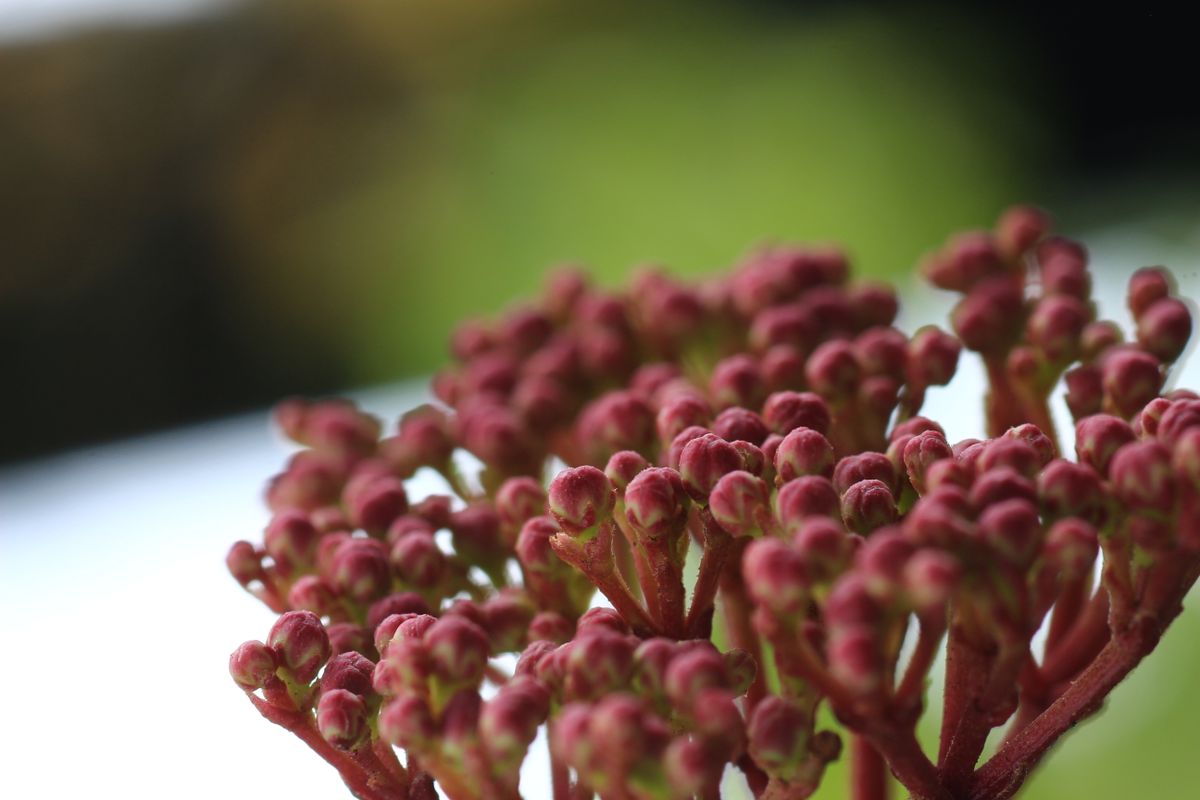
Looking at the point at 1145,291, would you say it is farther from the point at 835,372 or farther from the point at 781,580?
the point at 781,580

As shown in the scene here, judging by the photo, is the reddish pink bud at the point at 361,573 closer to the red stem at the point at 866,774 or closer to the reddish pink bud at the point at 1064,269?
the red stem at the point at 866,774

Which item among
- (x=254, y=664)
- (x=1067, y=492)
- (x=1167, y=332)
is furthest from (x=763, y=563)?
(x=1167, y=332)

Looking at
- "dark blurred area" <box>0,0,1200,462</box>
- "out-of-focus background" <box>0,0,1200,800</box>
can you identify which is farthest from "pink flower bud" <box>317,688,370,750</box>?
"dark blurred area" <box>0,0,1200,462</box>

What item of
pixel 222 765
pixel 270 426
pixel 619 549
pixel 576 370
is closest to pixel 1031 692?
pixel 619 549

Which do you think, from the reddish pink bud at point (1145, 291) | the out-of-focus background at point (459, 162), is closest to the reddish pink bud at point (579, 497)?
the reddish pink bud at point (1145, 291)

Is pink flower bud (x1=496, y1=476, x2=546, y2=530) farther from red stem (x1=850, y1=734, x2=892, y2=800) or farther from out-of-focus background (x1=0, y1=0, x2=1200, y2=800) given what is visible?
out-of-focus background (x1=0, y1=0, x2=1200, y2=800)
